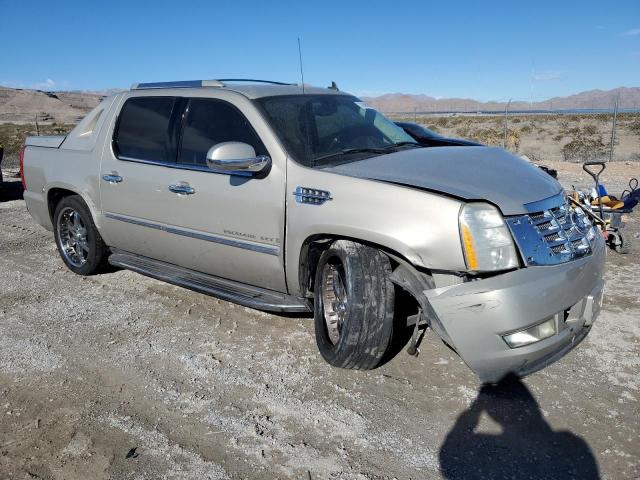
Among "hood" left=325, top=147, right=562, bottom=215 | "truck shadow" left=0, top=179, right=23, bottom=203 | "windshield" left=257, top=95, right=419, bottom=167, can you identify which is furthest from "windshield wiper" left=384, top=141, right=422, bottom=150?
"truck shadow" left=0, top=179, right=23, bottom=203

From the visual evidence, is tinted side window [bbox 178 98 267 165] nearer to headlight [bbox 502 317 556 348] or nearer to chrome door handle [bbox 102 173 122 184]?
chrome door handle [bbox 102 173 122 184]

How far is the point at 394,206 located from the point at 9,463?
2.34m

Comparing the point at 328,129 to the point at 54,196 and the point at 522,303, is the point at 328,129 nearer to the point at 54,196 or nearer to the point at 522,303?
the point at 522,303

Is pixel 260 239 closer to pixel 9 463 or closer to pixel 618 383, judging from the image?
pixel 9 463

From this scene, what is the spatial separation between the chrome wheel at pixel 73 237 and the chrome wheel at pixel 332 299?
2905mm

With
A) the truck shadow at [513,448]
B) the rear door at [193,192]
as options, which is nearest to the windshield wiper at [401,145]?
the rear door at [193,192]

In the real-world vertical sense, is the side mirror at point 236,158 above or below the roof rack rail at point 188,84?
below

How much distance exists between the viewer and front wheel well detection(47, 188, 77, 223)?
5664 mm

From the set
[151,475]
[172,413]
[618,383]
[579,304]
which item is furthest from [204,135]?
[618,383]

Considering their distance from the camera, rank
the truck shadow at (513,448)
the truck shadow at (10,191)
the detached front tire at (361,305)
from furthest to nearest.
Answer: the truck shadow at (10,191), the detached front tire at (361,305), the truck shadow at (513,448)

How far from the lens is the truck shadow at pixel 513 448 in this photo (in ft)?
8.74

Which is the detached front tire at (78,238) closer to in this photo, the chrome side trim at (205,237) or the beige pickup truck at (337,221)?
the beige pickup truck at (337,221)

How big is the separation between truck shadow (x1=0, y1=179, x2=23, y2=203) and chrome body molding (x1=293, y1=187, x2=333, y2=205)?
29.1 feet

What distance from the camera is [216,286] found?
4270 millimetres
